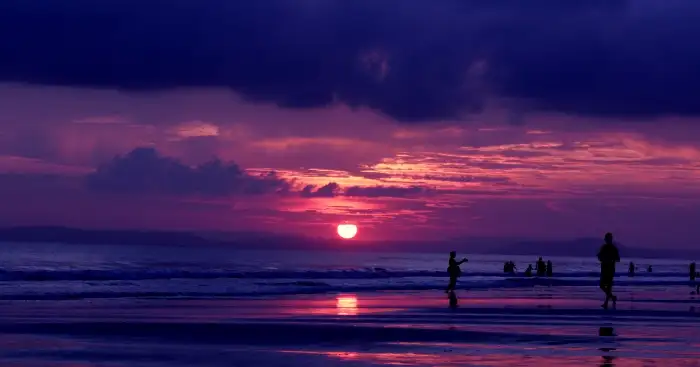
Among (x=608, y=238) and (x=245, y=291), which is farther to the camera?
(x=245, y=291)

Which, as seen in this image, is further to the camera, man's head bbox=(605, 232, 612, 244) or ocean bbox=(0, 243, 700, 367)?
man's head bbox=(605, 232, 612, 244)

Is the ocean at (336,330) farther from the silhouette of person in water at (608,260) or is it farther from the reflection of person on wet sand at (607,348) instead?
the silhouette of person in water at (608,260)

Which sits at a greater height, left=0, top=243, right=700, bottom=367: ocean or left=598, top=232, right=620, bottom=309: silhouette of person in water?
left=598, top=232, right=620, bottom=309: silhouette of person in water

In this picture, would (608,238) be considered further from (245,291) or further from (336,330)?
(245,291)

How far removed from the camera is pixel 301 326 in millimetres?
22797

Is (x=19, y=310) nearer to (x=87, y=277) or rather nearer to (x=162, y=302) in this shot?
(x=162, y=302)

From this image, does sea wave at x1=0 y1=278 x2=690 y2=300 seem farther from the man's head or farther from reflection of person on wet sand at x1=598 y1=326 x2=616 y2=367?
reflection of person on wet sand at x1=598 y1=326 x2=616 y2=367

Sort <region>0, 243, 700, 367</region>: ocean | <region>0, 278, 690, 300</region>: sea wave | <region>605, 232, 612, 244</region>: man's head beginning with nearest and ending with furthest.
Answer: <region>0, 243, 700, 367</region>: ocean, <region>605, 232, 612, 244</region>: man's head, <region>0, 278, 690, 300</region>: sea wave


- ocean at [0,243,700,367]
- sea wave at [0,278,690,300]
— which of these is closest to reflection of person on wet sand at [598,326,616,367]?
ocean at [0,243,700,367]

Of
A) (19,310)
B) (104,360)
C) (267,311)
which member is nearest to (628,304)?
(267,311)

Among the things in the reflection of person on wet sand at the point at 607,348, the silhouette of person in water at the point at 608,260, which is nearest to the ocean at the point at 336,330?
the reflection of person on wet sand at the point at 607,348

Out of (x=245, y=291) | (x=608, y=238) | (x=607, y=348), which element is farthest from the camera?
(x=245, y=291)

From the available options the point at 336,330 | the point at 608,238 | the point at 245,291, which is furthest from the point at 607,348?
the point at 245,291

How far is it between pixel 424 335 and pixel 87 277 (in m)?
35.6
